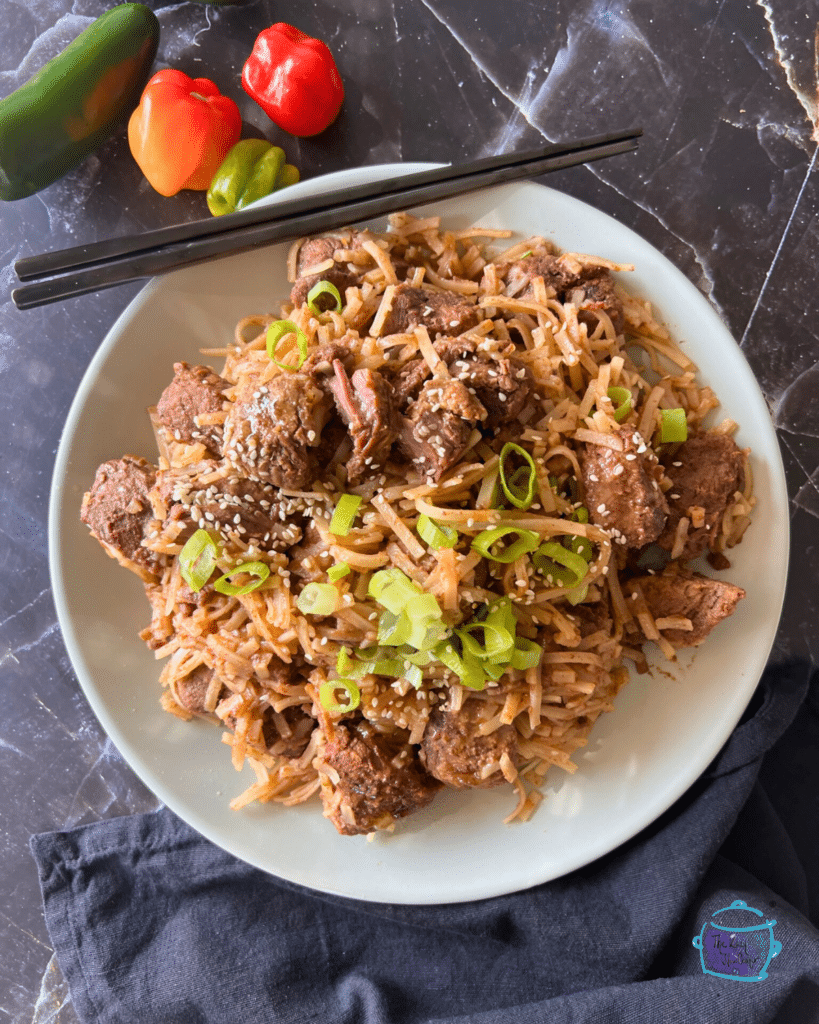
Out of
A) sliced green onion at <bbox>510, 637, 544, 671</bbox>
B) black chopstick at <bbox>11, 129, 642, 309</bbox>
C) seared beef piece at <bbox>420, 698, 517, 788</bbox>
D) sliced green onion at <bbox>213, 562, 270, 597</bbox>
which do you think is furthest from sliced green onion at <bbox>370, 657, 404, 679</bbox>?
black chopstick at <bbox>11, 129, 642, 309</bbox>

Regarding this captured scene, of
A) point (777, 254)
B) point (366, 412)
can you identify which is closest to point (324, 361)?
point (366, 412)

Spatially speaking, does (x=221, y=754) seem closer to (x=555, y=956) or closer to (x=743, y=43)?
(x=555, y=956)

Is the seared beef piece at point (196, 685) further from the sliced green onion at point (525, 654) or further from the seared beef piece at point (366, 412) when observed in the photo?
the sliced green onion at point (525, 654)

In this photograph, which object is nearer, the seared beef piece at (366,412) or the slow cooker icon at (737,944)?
the seared beef piece at (366,412)

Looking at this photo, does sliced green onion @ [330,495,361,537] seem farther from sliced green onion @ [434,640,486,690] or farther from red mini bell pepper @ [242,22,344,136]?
red mini bell pepper @ [242,22,344,136]

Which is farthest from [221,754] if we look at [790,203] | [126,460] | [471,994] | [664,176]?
[790,203]

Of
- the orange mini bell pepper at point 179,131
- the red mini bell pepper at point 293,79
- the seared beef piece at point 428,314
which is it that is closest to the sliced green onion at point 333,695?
the seared beef piece at point 428,314
